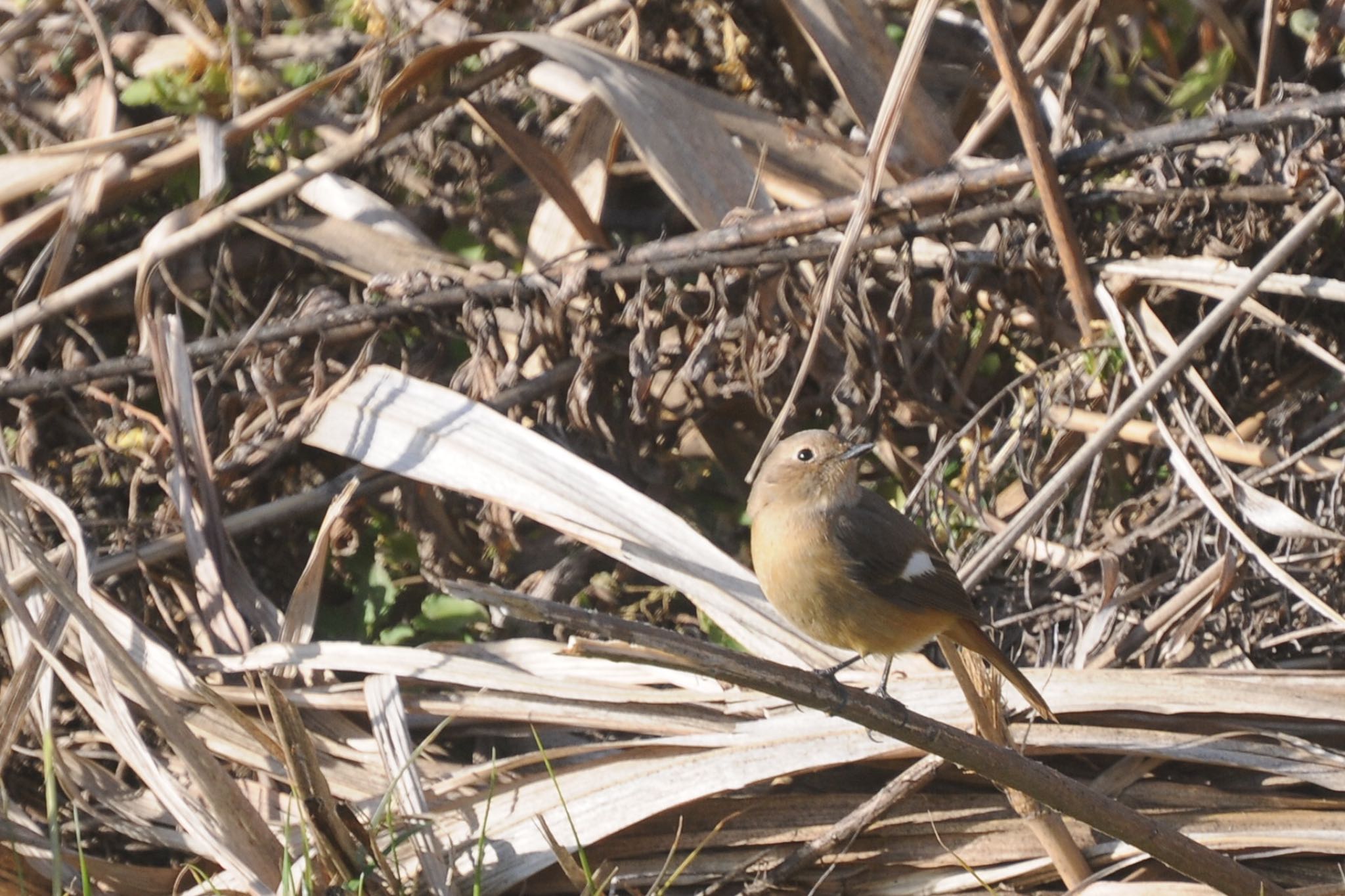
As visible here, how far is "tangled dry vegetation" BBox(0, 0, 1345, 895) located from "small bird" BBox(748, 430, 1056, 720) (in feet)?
Answer: 0.68

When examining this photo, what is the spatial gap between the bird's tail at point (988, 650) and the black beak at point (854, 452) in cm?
51

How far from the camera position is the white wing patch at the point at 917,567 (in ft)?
11.3

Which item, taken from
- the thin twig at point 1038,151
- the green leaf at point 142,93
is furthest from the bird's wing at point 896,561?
the green leaf at point 142,93

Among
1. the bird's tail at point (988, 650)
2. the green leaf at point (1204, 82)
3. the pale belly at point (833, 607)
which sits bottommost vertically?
the bird's tail at point (988, 650)

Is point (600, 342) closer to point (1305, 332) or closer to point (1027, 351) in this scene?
point (1027, 351)

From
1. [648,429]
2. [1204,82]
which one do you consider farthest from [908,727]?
[1204,82]

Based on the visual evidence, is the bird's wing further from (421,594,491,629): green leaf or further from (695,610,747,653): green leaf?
(421,594,491,629): green leaf

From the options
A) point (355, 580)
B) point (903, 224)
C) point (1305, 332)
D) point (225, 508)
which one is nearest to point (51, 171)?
point (225, 508)

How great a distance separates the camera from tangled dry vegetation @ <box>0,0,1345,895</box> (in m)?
3.47

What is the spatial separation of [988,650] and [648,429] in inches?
55.4

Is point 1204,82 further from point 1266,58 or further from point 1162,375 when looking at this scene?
point 1162,375

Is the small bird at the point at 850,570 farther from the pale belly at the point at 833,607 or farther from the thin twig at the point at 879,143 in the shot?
the thin twig at the point at 879,143

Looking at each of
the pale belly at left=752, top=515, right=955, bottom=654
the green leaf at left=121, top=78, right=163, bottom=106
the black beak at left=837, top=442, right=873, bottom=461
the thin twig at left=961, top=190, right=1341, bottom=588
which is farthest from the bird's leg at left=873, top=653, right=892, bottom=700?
the green leaf at left=121, top=78, right=163, bottom=106

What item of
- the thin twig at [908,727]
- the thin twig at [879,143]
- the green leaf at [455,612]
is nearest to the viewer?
the thin twig at [908,727]
